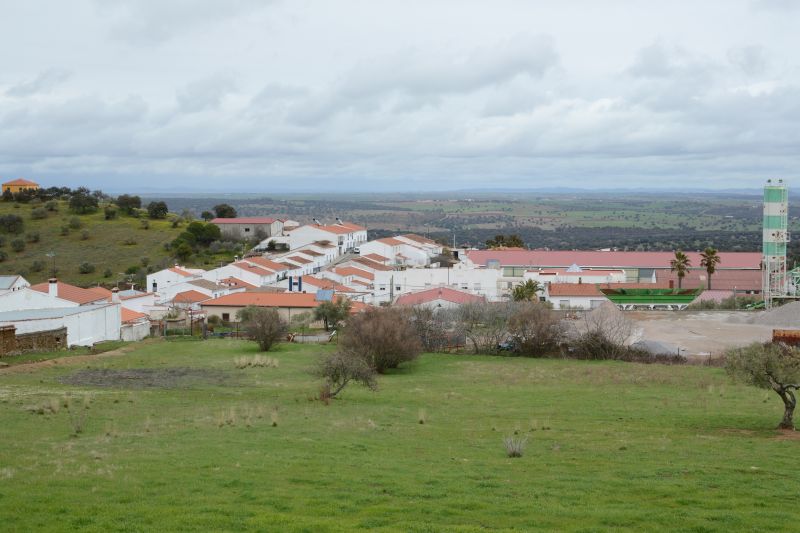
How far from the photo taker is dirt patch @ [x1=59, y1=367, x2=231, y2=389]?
94.4 feet

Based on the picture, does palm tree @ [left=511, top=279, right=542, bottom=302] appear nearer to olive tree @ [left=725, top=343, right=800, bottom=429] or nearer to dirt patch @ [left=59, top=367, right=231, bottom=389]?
dirt patch @ [left=59, top=367, right=231, bottom=389]

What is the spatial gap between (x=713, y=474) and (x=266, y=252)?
86.8 metres

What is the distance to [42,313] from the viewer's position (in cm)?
4547

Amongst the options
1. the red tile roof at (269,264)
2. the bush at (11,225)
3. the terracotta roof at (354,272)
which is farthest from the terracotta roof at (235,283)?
the bush at (11,225)

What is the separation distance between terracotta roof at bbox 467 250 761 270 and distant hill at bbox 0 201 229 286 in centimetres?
3099

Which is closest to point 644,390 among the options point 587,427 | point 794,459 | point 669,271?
point 587,427

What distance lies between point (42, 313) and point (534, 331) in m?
26.3

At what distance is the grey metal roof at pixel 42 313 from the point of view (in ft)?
140

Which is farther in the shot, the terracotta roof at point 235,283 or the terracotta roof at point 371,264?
the terracotta roof at point 371,264

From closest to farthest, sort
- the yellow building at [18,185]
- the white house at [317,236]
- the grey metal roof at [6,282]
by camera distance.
Answer: 1. the grey metal roof at [6,282]
2. the white house at [317,236]
3. the yellow building at [18,185]

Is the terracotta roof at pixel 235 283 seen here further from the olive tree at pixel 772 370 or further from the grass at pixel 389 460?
the olive tree at pixel 772 370

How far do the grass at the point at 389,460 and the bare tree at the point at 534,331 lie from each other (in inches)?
583

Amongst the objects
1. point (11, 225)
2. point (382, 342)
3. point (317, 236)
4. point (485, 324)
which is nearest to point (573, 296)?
point (485, 324)

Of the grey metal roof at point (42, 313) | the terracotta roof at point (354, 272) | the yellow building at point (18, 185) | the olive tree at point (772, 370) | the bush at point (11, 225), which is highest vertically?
the yellow building at point (18, 185)
